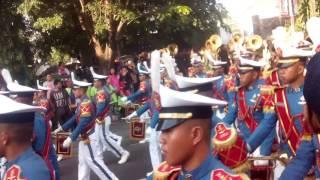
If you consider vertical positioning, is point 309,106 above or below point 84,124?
above

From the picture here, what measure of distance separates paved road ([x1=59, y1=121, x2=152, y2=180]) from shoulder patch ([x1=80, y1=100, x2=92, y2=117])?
1.54m

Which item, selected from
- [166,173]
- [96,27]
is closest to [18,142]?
[166,173]

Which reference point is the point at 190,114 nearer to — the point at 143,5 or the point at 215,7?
the point at 143,5

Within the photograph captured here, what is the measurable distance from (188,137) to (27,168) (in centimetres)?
104

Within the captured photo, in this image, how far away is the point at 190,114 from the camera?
A: 309cm

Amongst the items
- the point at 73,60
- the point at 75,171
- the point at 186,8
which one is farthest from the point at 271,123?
the point at 73,60

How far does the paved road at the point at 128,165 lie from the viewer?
35.1 ft

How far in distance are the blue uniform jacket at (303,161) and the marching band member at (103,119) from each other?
6.66 meters

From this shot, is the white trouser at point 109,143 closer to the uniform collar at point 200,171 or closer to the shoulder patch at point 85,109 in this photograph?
the shoulder patch at point 85,109

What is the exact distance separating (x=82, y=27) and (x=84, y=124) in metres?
15.3

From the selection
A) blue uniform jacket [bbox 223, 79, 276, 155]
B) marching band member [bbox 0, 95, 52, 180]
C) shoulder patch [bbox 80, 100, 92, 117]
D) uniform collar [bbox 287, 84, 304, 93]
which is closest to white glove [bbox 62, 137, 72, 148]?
shoulder patch [bbox 80, 100, 92, 117]

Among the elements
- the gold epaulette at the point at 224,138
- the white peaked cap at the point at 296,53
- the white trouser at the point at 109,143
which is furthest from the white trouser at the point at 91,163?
the gold epaulette at the point at 224,138

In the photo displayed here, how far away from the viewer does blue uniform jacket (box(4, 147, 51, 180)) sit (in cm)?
351

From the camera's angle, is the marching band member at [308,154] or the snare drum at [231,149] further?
the snare drum at [231,149]
